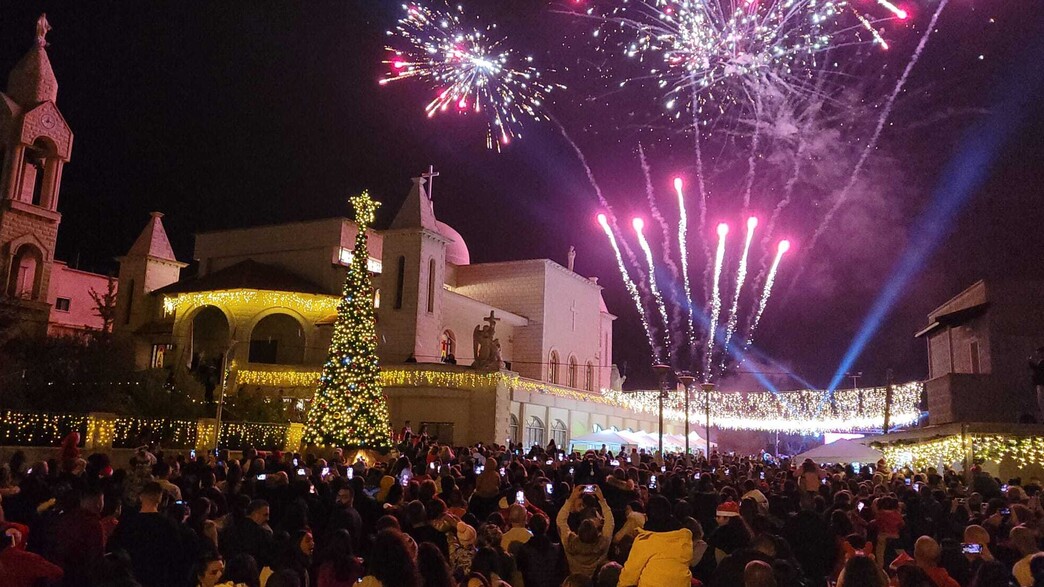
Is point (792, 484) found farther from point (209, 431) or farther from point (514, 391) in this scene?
point (514, 391)

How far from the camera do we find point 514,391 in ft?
123

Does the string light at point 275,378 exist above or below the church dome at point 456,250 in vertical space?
below

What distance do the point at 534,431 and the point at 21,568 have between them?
34807mm

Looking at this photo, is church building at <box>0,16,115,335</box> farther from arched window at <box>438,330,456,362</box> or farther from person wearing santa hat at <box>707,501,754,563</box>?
person wearing santa hat at <box>707,501,754,563</box>

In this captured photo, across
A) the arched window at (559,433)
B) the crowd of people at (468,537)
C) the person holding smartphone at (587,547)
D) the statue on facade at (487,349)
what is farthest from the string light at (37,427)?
the arched window at (559,433)

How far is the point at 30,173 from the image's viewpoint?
37750mm

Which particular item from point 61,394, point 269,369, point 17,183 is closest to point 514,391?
point 269,369

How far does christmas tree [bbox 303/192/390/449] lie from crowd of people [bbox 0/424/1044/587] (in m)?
13.3

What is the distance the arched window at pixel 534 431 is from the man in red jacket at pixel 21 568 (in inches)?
1303

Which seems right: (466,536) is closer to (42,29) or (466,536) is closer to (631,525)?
(631,525)

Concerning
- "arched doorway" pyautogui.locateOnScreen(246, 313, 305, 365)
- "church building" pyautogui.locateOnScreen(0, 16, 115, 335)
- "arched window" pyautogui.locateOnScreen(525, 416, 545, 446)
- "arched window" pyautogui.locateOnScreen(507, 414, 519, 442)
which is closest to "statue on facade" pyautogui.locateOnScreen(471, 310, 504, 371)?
"arched window" pyautogui.locateOnScreen(507, 414, 519, 442)

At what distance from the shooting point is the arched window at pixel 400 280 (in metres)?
38.9

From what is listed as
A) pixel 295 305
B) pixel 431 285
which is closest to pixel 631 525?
pixel 431 285

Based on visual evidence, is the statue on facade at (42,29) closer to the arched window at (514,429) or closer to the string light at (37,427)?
the string light at (37,427)
